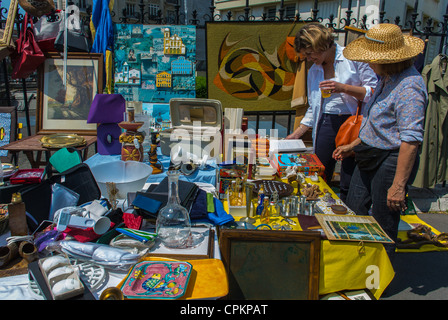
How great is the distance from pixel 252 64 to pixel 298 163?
6.10 ft

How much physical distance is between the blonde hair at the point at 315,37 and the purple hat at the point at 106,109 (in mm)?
1698

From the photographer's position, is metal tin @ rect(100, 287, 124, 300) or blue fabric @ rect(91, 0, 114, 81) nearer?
metal tin @ rect(100, 287, 124, 300)

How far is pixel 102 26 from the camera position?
3.77 meters

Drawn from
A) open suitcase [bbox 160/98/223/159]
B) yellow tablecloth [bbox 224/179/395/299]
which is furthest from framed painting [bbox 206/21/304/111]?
yellow tablecloth [bbox 224/179/395/299]

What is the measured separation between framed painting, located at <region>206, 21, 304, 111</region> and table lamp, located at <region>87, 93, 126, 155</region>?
1418 mm

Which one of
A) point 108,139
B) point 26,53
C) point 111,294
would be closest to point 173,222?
point 111,294

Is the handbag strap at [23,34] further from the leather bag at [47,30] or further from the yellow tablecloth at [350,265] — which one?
the yellow tablecloth at [350,265]

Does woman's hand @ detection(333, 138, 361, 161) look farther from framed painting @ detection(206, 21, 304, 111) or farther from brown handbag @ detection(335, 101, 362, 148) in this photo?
framed painting @ detection(206, 21, 304, 111)

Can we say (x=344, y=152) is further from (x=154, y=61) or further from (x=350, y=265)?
(x=154, y=61)

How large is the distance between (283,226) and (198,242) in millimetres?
521

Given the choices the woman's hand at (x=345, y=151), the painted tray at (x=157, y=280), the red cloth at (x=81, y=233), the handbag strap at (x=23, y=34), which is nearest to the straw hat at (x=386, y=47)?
the woman's hand at (x=345, y=151)

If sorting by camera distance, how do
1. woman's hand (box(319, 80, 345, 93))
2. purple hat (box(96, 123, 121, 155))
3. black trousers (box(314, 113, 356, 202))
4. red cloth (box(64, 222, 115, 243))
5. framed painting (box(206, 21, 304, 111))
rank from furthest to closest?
framed painting (box(206, 21, 304, 111))
purple hat (box(96, 123, 121, 155))
black trousers (box(314, 113, 356, 202))
woman's hand (box(319, 80, 345, 93))
red cloth (box(64, 222, 115, 243))

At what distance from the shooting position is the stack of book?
2.58 m

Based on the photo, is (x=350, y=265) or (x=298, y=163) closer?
(x=350, y=265)
